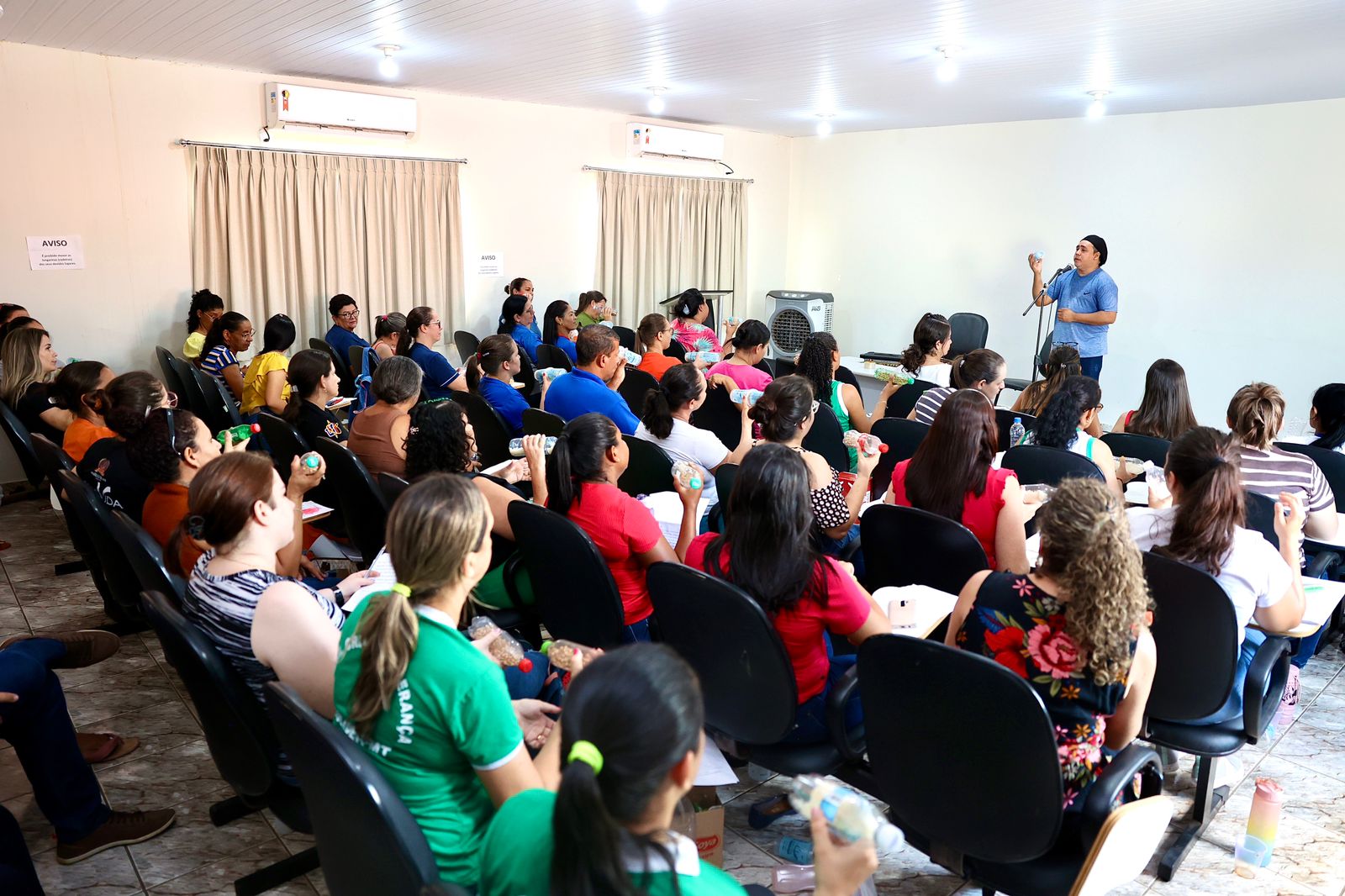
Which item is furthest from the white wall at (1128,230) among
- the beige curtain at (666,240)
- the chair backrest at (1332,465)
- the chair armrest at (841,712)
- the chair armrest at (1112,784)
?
the chair armrest at (841,712)

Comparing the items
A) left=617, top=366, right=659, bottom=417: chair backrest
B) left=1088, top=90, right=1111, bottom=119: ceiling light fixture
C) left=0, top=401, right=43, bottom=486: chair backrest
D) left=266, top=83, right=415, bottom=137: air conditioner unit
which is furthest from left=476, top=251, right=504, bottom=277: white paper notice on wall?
left=1088, top=90, right=1111, bottom=119: ceiling light fixture

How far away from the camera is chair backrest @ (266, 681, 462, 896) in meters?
1.26

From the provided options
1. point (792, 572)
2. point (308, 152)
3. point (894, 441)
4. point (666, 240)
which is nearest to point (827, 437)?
point (894, 441)

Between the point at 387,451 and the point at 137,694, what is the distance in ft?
3.98

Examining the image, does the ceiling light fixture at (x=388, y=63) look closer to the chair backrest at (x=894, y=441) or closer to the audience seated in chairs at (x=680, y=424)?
the audience seated in chairs at (x=680, y=424)

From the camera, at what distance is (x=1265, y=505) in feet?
9.25

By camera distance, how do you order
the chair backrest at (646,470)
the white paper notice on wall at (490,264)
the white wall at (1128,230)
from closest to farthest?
the chair backrest at (646,470) → the white wall at (1128,230) → the white paper notice on wall at (490,264)

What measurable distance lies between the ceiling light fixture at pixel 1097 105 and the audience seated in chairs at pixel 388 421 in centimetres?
534

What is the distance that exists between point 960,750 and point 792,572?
527mm

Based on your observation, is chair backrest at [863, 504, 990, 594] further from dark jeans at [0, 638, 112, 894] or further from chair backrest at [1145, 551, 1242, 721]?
Result: dark jeans at [0, 638, 112, 894]

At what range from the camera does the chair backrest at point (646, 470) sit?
3582mm

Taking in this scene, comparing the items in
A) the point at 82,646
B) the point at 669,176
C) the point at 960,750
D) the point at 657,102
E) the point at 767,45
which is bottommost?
the point at 82,646

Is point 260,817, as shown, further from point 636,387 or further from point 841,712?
point 636,387

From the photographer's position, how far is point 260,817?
2.60 metres
